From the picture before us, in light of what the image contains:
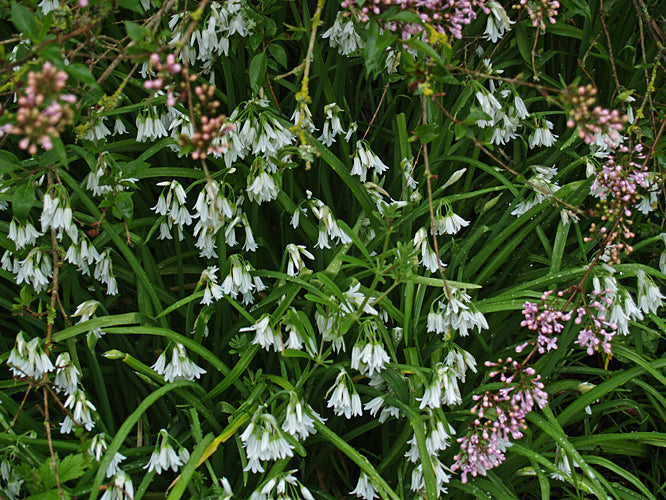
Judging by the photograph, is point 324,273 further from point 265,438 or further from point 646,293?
point 646,293

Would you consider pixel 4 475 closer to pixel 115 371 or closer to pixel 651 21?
pixel 115 371

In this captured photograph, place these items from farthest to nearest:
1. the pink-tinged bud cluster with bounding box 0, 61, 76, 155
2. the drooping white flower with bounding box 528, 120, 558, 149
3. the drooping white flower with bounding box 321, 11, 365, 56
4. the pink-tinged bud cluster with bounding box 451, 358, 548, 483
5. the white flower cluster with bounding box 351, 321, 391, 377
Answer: the drooping white flower with bounding box 528, 120, 558, 149
the drooping white flower with bounding box 321, 11, 365, 56
the white flower cluster with bounding box 351, 321, 391, 377
the pink-tinged bud cluster with bounding box 451, 358, 548, 483
the pink-tinged bud cluster with bounding box 0, 61, 76, 155

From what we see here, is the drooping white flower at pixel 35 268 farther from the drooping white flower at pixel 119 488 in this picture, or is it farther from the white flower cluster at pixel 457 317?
the white flower cluster at pixel 457 317

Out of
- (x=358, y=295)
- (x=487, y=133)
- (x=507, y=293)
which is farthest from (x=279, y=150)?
(x=507, y=293)

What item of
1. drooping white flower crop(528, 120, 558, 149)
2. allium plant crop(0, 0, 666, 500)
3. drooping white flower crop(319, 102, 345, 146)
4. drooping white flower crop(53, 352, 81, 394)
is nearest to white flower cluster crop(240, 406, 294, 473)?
allium plant crop(0, 0, 666, 500)

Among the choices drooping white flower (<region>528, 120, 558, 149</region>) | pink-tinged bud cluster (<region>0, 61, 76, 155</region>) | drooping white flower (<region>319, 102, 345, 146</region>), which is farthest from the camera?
drooping white flower (<region>528, 120, 558, 149</region>)

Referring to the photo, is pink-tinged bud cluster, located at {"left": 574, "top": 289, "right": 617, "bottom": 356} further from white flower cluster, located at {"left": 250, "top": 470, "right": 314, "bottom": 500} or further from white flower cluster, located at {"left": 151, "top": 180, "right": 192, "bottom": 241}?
white flower cluster, located at {"left": 151, "top": 180, "right": 192, "bottom": 241}

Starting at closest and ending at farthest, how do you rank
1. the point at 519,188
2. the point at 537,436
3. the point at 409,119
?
the point at 537,436 < the point at 519,188 < the point at 409,119

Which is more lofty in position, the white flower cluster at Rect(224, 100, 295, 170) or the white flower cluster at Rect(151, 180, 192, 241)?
the white flower cluster at Rect(224, 100, 295, 170)
